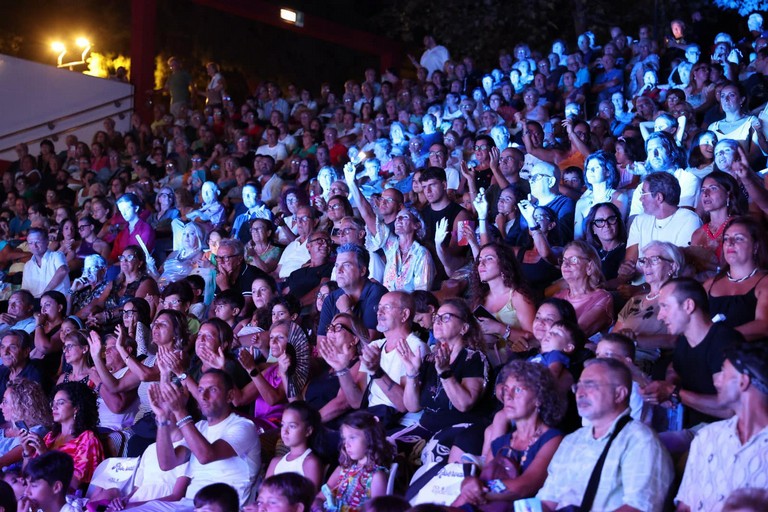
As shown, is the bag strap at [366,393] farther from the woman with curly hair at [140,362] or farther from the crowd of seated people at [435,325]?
→ the woman with curly hair at [140,362]

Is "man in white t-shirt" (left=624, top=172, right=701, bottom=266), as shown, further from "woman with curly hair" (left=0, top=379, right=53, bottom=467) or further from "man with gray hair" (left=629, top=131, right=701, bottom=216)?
"woman with curly hair" (left=0, top=379, right=53, bottom=467)

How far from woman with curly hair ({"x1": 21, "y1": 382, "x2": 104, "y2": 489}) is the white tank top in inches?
57.2

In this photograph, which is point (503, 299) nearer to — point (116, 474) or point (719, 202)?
point (719, 202)

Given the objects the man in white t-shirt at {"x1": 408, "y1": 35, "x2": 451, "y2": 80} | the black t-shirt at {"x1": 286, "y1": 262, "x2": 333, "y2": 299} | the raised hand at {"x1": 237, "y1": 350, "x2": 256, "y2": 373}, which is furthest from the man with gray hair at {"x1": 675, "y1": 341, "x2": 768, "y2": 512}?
the man in white t-shirt at {"x1": 408, "y1": 35, "x2": 451, "y2": 80}

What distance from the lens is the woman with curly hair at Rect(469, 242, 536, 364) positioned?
5.74 metres

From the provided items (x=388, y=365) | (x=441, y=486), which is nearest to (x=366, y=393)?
(x=388, y=365)

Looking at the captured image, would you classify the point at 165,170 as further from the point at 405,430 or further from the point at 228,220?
the point at 405,430

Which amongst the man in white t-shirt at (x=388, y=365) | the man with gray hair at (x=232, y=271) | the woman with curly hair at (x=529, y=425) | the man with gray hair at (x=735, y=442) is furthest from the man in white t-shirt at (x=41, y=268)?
the man with gray hair at (x=735, y=442)

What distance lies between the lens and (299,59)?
21.0 meters

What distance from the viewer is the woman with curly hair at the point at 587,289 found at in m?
5.53

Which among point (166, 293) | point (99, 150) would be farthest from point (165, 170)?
point (166, 293)

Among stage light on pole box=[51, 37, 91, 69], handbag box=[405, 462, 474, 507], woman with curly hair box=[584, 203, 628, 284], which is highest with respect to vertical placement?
stage light on pole box=[51, 37, 91, 69]

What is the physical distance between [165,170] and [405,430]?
362 inches

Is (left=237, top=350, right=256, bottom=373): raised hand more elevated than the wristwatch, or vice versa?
(left=237, top=350, right=256, bottom=373): raised hand
